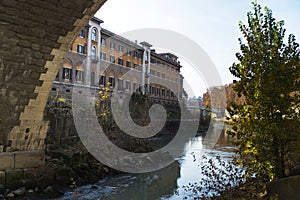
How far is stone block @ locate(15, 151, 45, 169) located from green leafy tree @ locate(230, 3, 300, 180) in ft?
18.3

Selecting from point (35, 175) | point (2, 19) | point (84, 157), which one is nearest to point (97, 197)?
point (35, 175)

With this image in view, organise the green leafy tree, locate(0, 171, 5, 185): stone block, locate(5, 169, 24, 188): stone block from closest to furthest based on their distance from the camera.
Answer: the green leafy tree < locate(0, 171, 5, 185): stone block < locate(5, 169, 24, 188): stone block

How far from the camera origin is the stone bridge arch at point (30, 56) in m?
5.62

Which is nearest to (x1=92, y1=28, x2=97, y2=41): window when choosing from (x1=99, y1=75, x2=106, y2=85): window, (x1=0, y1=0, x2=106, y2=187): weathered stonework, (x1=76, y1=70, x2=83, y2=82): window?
(x1=76, y1=70, x2=83, y2=82): window

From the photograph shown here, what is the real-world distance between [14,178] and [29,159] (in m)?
0.61

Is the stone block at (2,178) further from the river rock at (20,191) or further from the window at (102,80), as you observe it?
the window at (102,80)

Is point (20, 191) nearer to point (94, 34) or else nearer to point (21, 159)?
point (21, 159)

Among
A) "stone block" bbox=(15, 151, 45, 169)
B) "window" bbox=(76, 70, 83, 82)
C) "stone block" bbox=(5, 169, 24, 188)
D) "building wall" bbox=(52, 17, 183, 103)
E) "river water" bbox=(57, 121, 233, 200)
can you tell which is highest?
"building wall" bbox=(52, 17, 183, 103)

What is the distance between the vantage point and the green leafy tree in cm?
512

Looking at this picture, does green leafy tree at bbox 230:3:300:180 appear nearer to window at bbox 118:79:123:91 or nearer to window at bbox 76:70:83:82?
window at bbox 76:70:83:82

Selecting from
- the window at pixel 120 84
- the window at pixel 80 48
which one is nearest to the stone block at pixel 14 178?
the window at pixel 80 48

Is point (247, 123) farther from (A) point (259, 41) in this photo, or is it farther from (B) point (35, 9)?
(B) point (35, 9)

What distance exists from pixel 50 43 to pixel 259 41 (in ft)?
15.0

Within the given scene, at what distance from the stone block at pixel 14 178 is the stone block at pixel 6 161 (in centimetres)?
14
